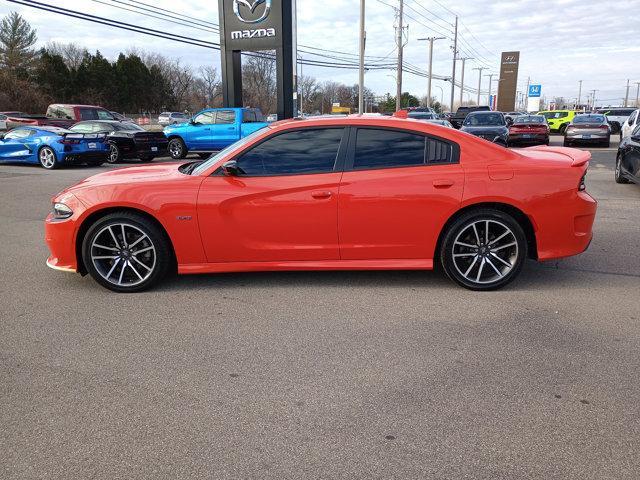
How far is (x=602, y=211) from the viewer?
869 cm

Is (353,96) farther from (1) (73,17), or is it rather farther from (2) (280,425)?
(2) (280,425)

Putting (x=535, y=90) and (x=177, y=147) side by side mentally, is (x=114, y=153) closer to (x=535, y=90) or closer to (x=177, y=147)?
(x=177, y=147)

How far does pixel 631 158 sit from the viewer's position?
410 inches

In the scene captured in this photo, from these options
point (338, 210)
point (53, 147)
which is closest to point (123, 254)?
point (338, 210)

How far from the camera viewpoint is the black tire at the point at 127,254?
→ 4.79m

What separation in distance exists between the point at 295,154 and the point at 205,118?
594 inches

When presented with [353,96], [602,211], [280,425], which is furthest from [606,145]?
[353,96]

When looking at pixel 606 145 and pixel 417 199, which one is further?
pixel 606 145

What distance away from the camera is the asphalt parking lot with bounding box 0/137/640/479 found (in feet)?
8.32

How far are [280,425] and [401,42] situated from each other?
38881mm

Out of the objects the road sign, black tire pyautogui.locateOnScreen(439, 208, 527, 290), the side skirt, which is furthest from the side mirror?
the road sign

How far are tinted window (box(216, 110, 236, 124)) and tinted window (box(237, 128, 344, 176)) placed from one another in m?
14.4

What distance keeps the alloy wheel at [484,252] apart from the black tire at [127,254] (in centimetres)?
267

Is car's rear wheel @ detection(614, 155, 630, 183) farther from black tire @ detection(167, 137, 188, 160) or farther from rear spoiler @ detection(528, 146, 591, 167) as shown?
black tire @ detection(167, 137, 188, 160)
